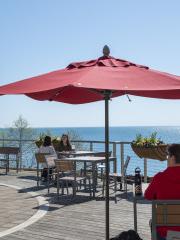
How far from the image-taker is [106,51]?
521cm

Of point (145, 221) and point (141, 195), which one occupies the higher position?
point (141, 195)

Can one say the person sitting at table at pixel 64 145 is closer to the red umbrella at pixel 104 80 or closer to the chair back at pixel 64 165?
the chair back at pixel 64 165

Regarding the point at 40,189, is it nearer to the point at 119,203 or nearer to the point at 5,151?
the point at 119,203

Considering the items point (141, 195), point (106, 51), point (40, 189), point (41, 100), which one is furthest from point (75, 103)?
point (40, 189)

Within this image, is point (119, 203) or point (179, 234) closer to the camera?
point (179, 234)

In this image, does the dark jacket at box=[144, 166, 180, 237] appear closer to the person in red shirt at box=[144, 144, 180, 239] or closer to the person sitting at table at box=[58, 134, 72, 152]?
the person in red shirt at box=[144, 144, 180, 239]

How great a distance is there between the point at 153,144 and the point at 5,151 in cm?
619

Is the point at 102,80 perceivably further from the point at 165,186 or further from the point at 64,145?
the point at 64,145

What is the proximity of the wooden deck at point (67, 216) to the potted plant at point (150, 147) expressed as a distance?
1.00 m

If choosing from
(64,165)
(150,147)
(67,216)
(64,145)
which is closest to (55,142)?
(64,145)

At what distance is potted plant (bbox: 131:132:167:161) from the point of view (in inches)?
381

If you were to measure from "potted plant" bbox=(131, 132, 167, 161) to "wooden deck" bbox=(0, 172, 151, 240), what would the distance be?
100 centimetres

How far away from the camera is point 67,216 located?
7.45m

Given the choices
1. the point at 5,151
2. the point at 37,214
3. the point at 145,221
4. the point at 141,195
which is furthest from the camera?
the point at 5,151
